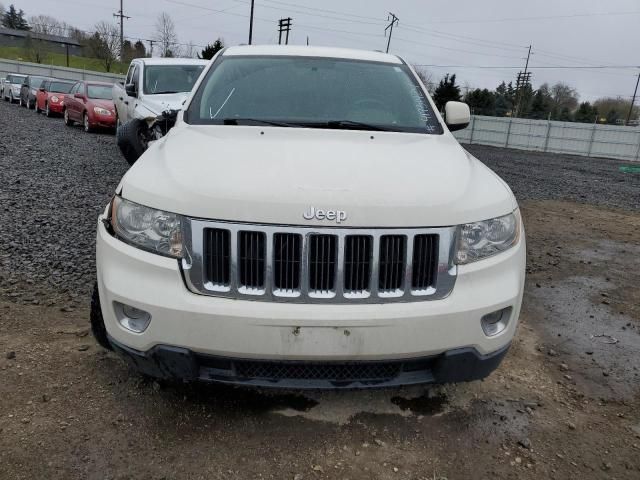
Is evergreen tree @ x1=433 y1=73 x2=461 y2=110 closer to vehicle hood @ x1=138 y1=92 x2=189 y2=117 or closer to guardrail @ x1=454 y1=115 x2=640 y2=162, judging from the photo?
guardrail @ x1=454 y1=115 x2=640 y2=162

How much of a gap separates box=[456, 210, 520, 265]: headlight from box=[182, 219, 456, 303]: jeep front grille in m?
0.17

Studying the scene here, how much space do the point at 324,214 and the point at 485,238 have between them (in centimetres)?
76

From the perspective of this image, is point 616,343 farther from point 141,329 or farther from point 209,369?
point 141,329

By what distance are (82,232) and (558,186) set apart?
10.5 m

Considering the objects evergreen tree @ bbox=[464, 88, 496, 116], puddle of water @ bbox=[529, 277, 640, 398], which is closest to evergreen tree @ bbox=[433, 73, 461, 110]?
evergreen tree @ bbox=[464, 88, 496, 116]

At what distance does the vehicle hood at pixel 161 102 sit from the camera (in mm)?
8820

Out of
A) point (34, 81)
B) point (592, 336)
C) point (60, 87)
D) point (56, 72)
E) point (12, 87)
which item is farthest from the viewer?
point (56, 72)

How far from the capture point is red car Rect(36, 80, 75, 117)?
1956cm

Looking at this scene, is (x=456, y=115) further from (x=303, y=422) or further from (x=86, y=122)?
(x=86, y=122)

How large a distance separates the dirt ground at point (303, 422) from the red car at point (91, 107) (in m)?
11.8

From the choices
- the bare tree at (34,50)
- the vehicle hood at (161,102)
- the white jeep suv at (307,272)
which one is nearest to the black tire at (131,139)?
the white jeep suv at (307,272)

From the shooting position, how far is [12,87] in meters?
28.0

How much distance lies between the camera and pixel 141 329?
2219mm

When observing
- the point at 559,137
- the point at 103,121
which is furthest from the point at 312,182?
the point at 559,137
